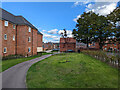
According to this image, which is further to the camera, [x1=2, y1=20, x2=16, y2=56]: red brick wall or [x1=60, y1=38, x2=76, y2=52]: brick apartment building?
[x1=60, y1=38, x2=76, y2=52]: brick apartment building

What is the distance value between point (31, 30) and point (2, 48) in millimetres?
9829

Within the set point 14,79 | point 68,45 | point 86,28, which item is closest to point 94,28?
point 86,28

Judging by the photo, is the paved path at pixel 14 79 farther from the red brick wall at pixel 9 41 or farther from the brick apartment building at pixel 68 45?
the brick apartment building at pixel 68 45

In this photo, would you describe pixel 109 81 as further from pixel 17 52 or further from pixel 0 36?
pixel 17 52

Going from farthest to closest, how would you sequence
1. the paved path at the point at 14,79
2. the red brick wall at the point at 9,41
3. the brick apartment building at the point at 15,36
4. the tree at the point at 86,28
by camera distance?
the tree at the point at 86,28 → the brick apartment building at the point at 15,36 → the red brick wall at the point at 9,41 → the paved path at the point at 14,79

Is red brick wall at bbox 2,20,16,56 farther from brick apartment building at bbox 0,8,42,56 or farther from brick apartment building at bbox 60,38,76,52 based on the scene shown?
brick apartment building at bbox 60,38,76,52

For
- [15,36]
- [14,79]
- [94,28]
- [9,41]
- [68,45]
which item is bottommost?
[14,79]

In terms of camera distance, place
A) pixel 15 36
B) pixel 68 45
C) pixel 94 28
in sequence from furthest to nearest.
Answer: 1. pixel 68 45
2. pixel 94 28
3. pixel 15 36

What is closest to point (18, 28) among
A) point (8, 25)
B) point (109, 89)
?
point (8, 25)

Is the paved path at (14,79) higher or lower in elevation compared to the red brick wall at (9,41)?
lower

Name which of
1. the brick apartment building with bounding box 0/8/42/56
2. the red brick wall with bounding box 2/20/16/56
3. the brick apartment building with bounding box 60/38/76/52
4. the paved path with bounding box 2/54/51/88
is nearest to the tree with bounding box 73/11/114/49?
the brick apartment building with bounding box 60/38/76/52

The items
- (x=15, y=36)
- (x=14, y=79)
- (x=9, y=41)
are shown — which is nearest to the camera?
(x=14, y=79)

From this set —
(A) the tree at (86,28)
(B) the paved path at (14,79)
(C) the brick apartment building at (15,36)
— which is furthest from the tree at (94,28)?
(B) the paved path at (14,79)

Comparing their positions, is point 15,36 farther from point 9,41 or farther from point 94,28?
point 94,28
